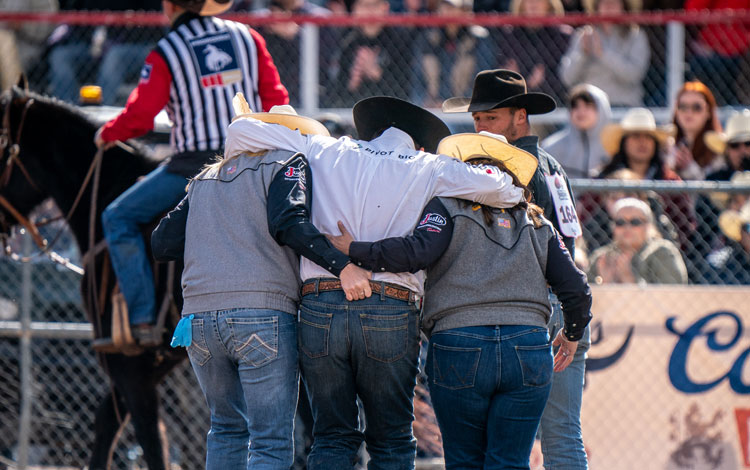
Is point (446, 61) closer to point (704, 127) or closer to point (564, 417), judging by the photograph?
point (704, 127)

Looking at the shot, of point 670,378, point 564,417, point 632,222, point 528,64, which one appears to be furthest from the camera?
point 528,64

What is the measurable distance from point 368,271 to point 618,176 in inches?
160

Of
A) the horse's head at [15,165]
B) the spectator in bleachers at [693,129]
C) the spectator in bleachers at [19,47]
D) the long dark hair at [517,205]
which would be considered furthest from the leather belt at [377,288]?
the spectator in bleachers at [19,47]

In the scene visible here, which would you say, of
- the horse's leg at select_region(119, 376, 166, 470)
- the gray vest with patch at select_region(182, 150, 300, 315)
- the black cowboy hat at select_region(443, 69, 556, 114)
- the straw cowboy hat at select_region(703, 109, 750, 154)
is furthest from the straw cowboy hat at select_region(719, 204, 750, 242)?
the horse's leg at select_region(119, 376, 166, 470)

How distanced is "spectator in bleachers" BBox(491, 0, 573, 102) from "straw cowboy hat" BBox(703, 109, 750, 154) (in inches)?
59.7

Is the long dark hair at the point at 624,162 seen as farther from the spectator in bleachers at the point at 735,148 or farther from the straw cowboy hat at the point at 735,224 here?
the straw cowboy hat at the point at 735,224

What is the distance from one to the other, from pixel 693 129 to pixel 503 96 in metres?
4.04

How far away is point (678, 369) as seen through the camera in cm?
652

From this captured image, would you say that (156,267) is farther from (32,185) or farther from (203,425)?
(203,425)

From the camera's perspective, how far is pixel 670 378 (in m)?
6.52

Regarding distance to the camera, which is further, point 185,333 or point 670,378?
point 670,378

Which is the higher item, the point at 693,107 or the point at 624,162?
the point at 693,107

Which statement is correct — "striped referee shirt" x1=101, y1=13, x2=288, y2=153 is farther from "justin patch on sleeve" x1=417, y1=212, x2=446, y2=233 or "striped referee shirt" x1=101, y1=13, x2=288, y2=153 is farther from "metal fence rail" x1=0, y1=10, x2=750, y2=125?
"metal fence rail" x1=0, y1=10, x2=750, y2=125

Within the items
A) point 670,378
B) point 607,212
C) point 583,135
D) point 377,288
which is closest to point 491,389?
point 377,288
